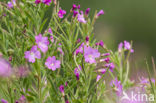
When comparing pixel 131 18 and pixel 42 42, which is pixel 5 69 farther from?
pixel 131 18

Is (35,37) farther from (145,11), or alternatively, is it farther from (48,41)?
(145,11)

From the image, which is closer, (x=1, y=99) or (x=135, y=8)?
(x=1, y=99)

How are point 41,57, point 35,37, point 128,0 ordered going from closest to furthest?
point 35,37 < point 41,57 < point 128,0

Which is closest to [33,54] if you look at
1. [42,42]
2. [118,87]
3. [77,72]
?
[42,42]

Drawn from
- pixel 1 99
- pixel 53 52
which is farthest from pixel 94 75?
pixel 1 99

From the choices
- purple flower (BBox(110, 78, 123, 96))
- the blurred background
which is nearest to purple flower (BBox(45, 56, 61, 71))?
purple flower (BBox(110, 78, 123, 96))

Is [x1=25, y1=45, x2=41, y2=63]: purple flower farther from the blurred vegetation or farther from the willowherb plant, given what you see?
the blurred vegetation

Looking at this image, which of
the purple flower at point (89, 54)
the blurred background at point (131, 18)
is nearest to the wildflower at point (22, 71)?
the purple flower at point (89, 54)

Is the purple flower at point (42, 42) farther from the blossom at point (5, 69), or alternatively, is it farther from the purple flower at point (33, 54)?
the blossom at point (5, 69)
